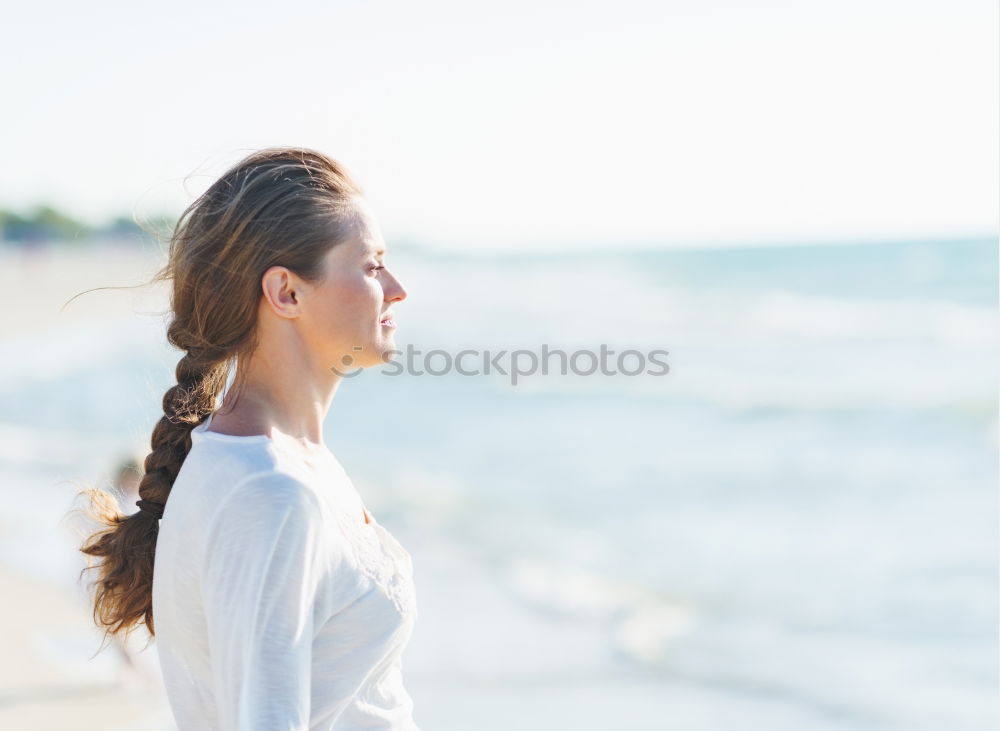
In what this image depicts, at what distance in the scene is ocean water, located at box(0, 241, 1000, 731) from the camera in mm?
5582

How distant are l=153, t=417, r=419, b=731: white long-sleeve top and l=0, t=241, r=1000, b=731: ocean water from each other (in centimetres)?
63

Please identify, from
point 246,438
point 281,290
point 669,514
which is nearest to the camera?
point 246,438

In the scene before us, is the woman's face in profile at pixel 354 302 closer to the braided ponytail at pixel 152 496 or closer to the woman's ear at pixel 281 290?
the woman's ear at pixel 281 290

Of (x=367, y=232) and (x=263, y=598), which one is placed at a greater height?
(x=367, y=232)

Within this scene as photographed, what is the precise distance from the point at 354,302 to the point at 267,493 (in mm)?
412

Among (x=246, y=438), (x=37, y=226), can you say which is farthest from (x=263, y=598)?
(x=37, y=226)

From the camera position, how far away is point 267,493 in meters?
1.43

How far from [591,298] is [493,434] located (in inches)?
974

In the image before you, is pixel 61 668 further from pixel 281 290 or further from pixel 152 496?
pixel 281 290

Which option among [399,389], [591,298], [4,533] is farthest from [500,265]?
[4,533]

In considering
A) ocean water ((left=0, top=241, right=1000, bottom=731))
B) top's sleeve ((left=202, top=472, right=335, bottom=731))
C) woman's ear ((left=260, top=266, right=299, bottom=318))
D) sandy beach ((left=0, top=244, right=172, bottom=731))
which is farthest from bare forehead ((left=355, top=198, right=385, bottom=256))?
sandy beach ((left=0, top=244, right=172, bottom=731))

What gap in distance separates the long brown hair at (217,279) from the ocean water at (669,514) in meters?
0.29

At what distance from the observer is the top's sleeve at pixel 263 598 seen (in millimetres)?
1398

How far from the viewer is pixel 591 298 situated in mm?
38156
